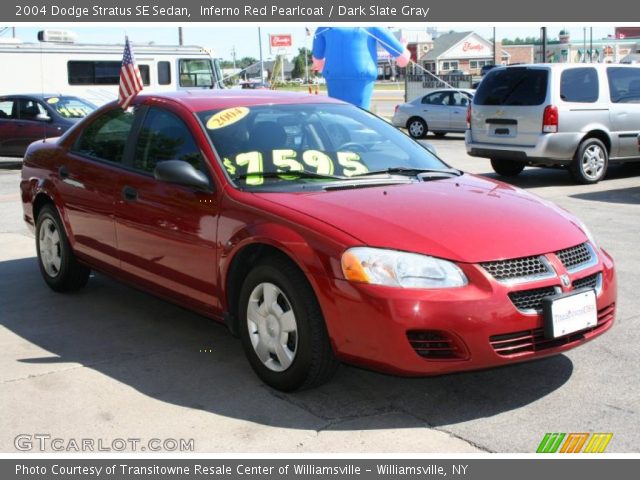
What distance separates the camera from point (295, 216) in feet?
13.8

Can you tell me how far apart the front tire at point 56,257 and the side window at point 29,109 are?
459 inches

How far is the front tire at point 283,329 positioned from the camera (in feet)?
13.3

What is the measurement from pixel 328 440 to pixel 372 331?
0.53 m

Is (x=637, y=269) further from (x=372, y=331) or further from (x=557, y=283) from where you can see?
(x=372, y=331)

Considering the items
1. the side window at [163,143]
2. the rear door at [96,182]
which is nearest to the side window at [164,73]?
the rear door at [96,182]

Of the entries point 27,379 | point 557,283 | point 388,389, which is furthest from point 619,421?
point 27,379

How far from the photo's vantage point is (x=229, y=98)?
5.37m

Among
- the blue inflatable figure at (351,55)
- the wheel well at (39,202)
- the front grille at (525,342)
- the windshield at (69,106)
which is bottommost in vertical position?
the front grille at (525,342)

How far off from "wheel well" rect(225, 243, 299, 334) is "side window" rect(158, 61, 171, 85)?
21916mm

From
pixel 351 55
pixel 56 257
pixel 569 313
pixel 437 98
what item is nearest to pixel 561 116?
pixel 351 55

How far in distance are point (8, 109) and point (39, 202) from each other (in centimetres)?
1213

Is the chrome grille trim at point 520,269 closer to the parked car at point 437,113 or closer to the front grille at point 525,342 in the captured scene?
the front grille at point 525,342

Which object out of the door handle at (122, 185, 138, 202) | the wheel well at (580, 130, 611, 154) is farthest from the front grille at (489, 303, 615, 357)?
the wheel well at (580, 130, 611, 154)

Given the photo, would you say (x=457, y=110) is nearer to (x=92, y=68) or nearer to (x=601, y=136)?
(x=601, y=136)
